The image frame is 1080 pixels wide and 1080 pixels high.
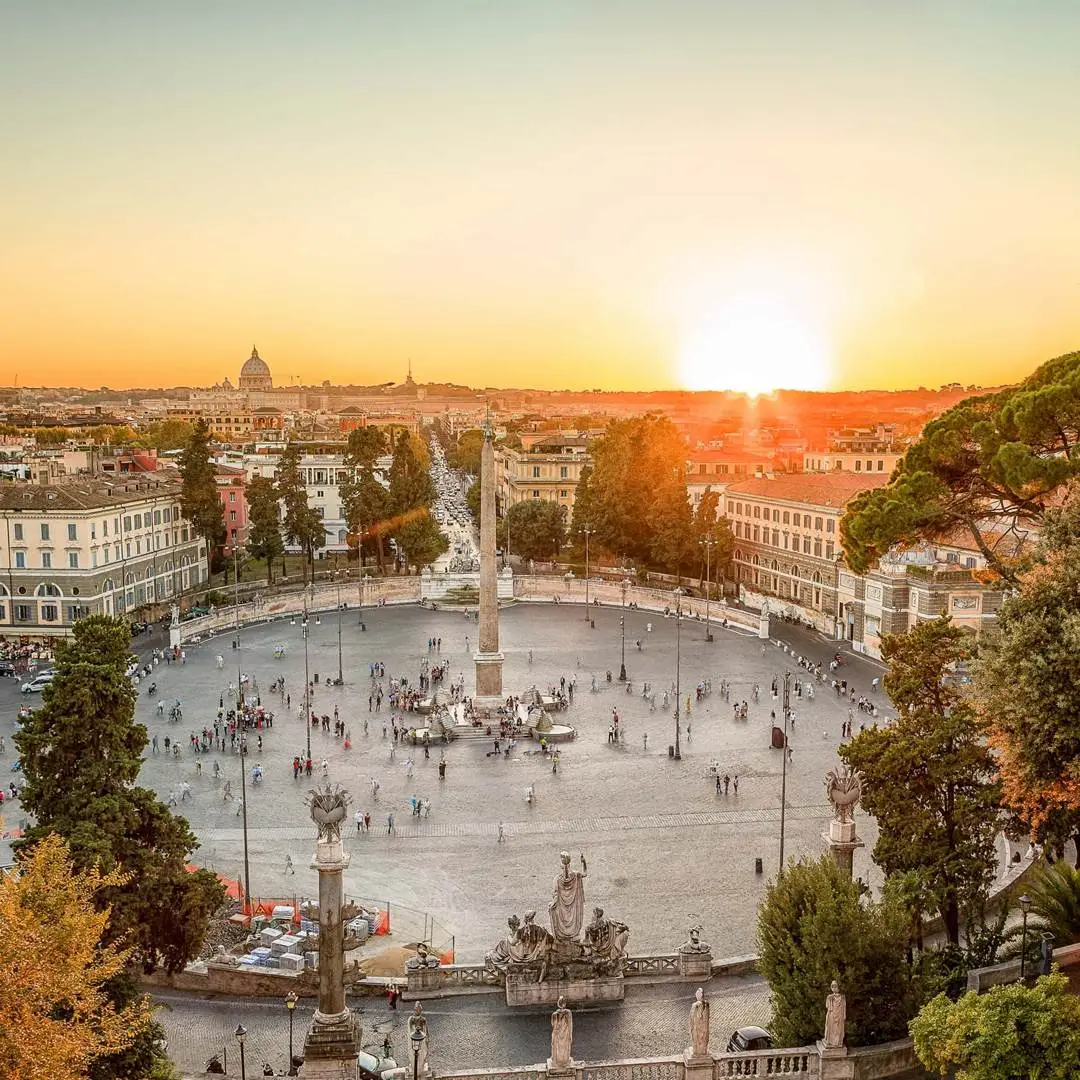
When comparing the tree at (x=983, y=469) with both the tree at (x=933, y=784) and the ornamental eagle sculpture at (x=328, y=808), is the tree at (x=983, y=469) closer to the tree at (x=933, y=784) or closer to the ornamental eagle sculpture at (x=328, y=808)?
the tree at (x=933, y=784)

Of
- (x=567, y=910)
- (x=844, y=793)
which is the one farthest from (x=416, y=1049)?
(x=844, y=793)

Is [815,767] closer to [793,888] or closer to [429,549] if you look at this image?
[793,888]

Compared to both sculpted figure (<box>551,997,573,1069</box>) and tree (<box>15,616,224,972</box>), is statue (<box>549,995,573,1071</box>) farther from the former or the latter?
tree (<box>15,616,224,972</box>)

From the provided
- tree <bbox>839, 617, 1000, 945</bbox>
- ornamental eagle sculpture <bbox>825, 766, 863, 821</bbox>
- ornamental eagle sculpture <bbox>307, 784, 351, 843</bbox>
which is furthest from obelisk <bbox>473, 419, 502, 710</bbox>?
ornamental eagle sculpture <bbox>307, 784, 351, 843</bbox>

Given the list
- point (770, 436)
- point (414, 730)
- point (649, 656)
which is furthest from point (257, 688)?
point (770, 436)

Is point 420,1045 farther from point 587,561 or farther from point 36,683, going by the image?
point 587,561

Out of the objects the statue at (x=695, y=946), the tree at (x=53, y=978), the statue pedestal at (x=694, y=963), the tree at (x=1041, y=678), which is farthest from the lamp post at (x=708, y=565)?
the tree at (x=53, y=978)
